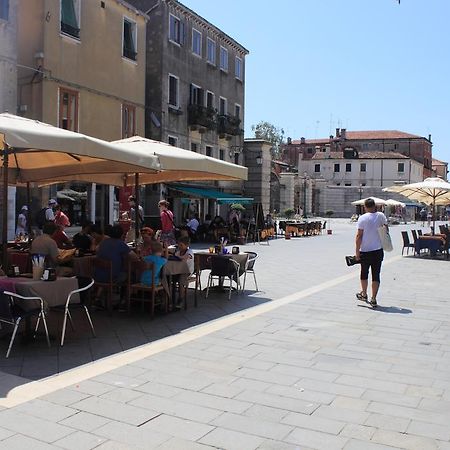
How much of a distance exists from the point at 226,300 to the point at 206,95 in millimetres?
21762

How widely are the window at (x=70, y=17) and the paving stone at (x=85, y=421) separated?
17488 mm

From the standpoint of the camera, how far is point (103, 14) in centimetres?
2134

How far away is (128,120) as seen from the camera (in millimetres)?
23328

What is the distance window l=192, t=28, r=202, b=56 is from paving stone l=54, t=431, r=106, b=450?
26.4m

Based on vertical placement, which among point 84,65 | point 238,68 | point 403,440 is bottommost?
point 403,440

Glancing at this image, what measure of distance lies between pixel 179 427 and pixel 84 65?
60.1 feet

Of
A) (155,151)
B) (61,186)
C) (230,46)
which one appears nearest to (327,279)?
(155,151)

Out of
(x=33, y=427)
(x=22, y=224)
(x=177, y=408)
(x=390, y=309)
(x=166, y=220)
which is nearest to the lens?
(x=33, y=427)

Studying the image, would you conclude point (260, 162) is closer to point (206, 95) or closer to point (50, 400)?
point (206, 95)

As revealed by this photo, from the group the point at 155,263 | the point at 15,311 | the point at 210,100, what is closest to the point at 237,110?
the point at 210,100

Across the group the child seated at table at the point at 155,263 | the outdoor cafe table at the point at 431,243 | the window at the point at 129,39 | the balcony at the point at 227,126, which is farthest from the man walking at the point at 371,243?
the balcony at the point at 227,126

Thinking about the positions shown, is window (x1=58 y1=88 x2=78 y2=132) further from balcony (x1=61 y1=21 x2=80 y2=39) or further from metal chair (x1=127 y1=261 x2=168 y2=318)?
metal chair (x1=127 y1=261 x2=168 y2=318)

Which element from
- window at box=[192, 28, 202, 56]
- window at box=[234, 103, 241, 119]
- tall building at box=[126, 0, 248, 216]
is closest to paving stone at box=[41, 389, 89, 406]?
tall building at box=[126, 0, 248, 216]

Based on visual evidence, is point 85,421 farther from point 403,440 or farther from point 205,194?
point 205,194
